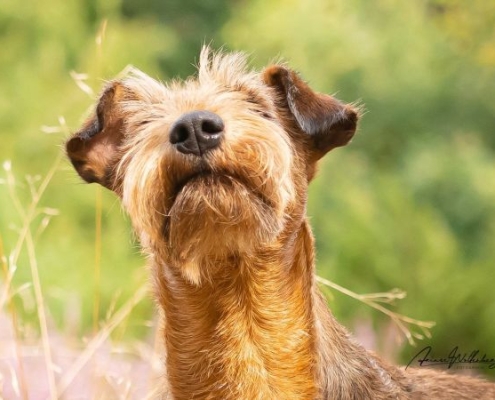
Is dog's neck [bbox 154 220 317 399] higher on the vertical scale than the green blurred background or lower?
higher

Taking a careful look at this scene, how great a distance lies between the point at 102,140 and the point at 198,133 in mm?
792

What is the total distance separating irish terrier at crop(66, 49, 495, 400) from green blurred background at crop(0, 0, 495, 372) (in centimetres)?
299

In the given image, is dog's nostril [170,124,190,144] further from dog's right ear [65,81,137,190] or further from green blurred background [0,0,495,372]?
green blurred background [0,0,495,372]

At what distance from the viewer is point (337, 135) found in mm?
3719

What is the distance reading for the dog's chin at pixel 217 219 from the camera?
10.5 ft

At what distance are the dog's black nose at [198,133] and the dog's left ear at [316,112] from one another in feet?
1.72

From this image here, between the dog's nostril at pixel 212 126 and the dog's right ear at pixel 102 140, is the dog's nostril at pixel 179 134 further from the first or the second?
the dog's right ear at pixel 102 140

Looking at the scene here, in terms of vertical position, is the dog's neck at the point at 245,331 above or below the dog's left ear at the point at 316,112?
below

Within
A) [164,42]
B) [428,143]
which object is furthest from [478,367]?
[164,42]

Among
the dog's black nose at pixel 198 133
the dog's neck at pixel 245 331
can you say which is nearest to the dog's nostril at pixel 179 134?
the dog's black nose at pixel 198 133

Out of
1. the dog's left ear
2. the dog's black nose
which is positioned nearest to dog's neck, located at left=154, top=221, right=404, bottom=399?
the dog's left ear

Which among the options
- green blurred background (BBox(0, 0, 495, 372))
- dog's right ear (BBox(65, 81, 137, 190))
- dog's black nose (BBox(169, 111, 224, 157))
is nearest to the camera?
dog's black nose (BBox(169, 111, 224, 157))

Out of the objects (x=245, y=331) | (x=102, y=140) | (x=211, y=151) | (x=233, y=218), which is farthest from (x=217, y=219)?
(x=102, y=140)

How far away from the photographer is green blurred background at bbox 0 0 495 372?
7.70 m
